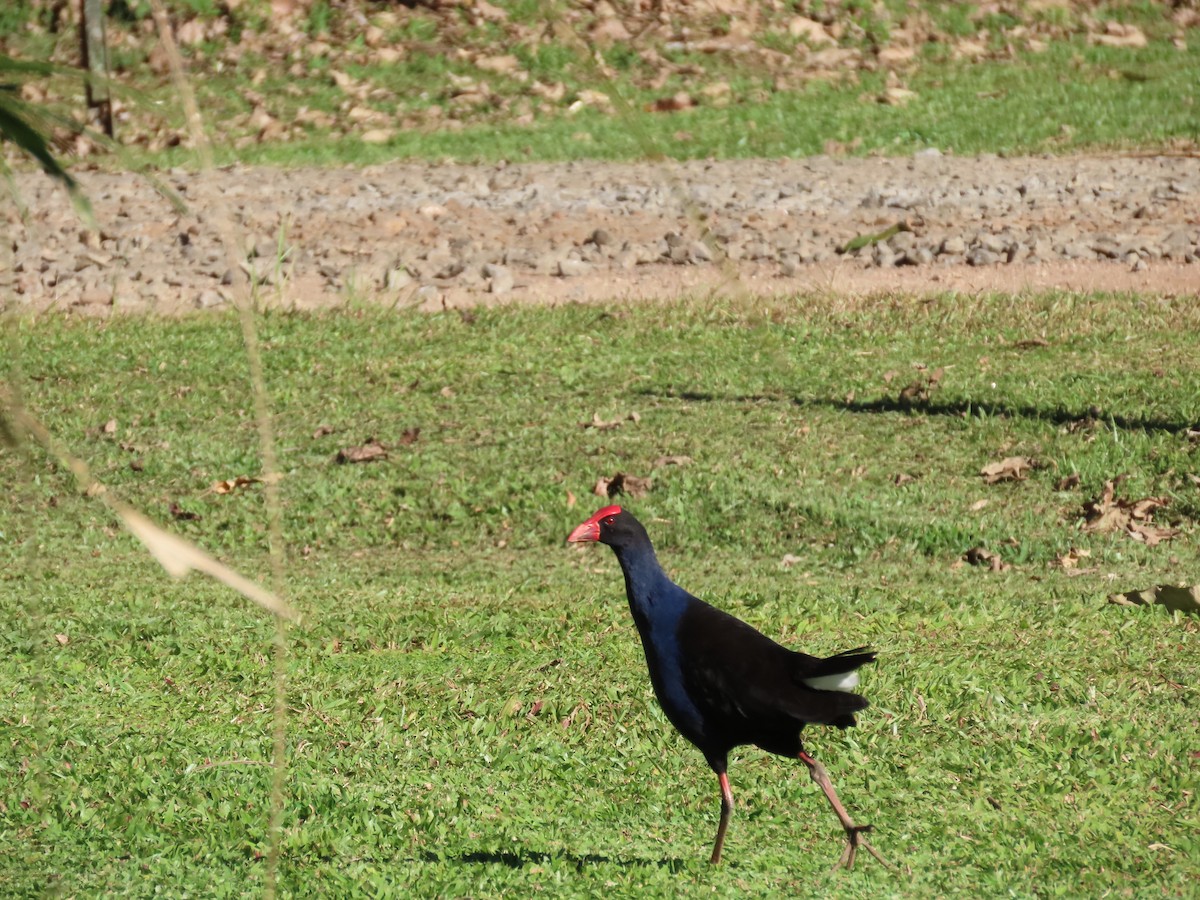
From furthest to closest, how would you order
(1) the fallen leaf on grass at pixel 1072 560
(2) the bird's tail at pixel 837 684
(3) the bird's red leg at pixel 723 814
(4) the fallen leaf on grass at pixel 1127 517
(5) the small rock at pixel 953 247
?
(5) the small rock at pixel 953 247, (4) the fallen leaf on grass at pixel 1127 517, (1) the fallen leaf on grass at pixel 1072 560, (3) the bird's red leg at pixel 723 814, (2) the bird's tail at pixel 837 684

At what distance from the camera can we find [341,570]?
821 cm

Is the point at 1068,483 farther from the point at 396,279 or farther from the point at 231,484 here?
the point at 396,279

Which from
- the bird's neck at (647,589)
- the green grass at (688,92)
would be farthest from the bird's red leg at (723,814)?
the green grass at (688,92)

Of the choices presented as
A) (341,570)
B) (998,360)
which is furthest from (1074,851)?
(998,360)

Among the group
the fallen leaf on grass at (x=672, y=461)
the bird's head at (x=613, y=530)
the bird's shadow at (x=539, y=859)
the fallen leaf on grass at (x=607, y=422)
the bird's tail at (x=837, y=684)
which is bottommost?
the fallen leaf on grass at (x=607, y=422)

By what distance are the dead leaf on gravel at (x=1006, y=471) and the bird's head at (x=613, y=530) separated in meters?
4.25

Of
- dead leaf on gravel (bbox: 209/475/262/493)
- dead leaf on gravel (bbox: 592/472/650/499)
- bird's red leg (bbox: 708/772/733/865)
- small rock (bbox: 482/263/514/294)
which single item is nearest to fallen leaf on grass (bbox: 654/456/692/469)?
dead leaf on gravel (bbox: 592/472/650/499)

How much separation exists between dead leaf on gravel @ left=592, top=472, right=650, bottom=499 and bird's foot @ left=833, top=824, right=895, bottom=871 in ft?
13.2

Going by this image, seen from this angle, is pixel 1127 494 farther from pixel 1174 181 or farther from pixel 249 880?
pixel 1174 181

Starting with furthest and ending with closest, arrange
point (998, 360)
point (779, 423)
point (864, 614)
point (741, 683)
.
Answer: point (998, 360) → point (779, 423) → point (864, 614) → point (741, 683)

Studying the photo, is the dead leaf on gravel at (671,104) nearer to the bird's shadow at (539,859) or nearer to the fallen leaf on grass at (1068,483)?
the fallen leaf on grass at (1068,483)

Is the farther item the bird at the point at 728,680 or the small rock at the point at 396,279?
the small rock at the point at 396,279

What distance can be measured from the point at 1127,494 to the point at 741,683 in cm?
478

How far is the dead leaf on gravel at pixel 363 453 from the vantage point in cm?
930
